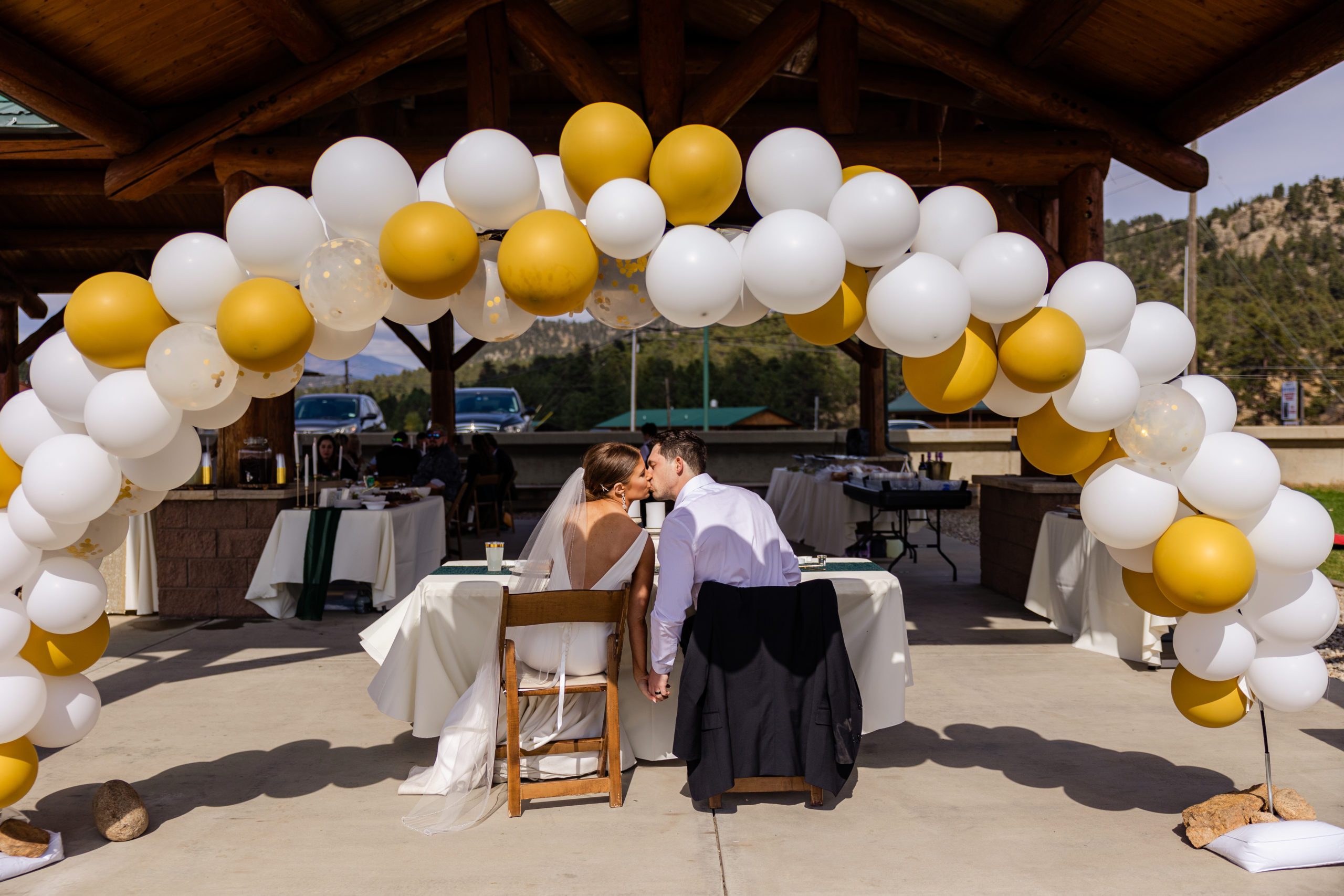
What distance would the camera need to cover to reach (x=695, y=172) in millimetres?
2432

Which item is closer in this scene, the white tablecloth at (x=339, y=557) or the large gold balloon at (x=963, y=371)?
the large gold balloon at (x=963, y=371)

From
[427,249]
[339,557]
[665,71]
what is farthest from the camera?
[339,557]

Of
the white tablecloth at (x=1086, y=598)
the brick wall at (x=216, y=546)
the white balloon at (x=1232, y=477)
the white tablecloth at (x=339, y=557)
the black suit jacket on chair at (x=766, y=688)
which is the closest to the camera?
the white balloon at (x=1232, y=477)

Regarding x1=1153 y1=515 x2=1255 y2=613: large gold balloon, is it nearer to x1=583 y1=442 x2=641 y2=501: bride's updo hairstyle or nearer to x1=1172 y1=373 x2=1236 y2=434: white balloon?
x1=1172 y1=373 x2=1236 y2=434: white balloon

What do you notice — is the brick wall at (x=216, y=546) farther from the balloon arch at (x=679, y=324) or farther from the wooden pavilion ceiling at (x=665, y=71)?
the balloon arch at (x=679, y=324)

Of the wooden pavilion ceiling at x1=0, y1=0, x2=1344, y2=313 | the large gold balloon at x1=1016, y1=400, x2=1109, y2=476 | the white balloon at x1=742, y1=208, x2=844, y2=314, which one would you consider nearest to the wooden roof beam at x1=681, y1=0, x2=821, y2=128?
the wooden pavilion ceiling at x1=0, y1=0, x2=1344, y2=313

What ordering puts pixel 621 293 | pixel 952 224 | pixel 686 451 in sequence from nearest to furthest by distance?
1. pixel 952 224
2. pixel 621 293
3. pixel 686 451

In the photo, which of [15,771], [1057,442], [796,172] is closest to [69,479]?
[15,771]

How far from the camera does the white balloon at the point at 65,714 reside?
8.89 ft

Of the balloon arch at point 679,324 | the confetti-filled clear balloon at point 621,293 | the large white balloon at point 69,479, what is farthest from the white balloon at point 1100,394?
the large white balloon at point 69,479

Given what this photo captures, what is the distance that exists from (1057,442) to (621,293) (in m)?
1.34

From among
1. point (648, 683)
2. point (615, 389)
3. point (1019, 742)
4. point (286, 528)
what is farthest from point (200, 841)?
point (615, 389)

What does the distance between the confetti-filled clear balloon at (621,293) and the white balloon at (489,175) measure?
0.31m

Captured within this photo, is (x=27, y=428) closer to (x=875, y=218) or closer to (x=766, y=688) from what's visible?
(x=766, y=688)
